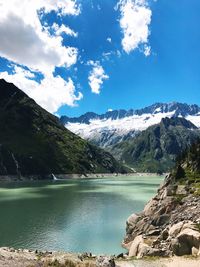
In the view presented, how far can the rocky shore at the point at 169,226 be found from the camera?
52.2m

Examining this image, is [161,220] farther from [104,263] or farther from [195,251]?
[104,263]

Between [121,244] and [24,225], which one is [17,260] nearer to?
[121,244]

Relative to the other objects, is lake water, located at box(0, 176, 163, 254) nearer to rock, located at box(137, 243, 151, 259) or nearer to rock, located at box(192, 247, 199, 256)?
rock, located at box(137, 243, 151, 259)

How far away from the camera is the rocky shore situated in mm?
52156

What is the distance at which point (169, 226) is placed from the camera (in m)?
69.9

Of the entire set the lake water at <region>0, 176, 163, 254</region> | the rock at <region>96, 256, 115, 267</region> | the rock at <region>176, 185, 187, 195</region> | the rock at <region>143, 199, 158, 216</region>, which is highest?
the rock at <region>176, 185, 187, 195</region>

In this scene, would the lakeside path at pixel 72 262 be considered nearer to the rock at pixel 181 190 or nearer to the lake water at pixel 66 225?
the lake water at pixel 66 225

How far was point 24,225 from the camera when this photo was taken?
10031 cm

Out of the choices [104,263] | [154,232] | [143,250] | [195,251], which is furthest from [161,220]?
[104,263]

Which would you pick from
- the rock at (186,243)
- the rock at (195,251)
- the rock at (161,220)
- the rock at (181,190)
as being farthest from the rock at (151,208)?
the rock at (195,251)

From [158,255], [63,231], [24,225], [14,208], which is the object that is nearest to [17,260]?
[158,255]

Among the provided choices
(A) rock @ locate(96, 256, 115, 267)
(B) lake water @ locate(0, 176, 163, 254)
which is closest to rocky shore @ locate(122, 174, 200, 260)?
(B) lake water @ locate(0, 176, 163, 254)

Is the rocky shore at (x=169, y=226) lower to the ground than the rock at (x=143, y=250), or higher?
higher

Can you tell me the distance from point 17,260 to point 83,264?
7.48 m
